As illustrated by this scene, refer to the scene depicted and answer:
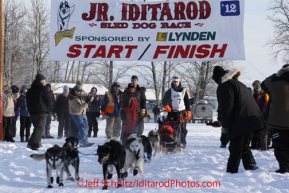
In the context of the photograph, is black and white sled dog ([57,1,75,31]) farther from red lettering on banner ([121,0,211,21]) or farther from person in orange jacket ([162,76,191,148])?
person in orange jacket ([162,76,191,148])

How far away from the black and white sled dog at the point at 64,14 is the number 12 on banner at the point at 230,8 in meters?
3.78

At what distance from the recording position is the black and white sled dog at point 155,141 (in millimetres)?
9945

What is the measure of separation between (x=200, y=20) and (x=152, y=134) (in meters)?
3.71

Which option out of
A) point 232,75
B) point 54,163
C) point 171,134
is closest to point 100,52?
point 171,134

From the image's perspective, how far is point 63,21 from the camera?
1245cm

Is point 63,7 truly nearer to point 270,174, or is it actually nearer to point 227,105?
point 227,105

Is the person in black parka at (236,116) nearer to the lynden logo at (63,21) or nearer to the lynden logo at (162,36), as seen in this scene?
the lynden logo at (162,36)

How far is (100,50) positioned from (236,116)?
232 inches

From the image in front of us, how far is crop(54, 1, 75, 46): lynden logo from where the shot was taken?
40.7 ft

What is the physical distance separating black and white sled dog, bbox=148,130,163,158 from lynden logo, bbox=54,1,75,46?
3838 millimetres

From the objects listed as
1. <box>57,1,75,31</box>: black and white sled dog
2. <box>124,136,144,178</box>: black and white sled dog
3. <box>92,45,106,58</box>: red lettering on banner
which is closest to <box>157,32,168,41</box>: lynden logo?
<box>92,45,106,58</box>: red lettering on banner

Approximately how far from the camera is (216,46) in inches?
479

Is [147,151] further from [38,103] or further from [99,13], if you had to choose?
[99,13]

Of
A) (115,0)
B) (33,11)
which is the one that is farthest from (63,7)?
Answer: (33,11)
